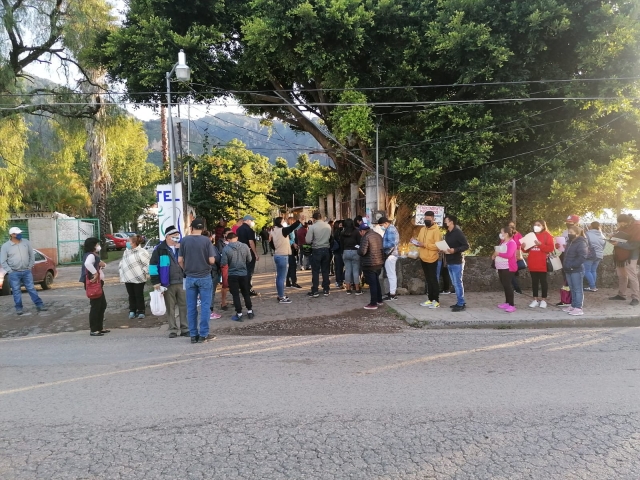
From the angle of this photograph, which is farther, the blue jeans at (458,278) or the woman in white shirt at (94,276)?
the blue jeans at (458,278)

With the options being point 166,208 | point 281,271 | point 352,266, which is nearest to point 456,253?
point 352,266

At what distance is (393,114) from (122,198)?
2758cm

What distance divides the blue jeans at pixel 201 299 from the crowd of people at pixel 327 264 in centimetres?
2

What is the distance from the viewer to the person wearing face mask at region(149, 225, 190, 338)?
25.2ft

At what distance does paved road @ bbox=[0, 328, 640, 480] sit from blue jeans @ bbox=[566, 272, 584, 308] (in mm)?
1652

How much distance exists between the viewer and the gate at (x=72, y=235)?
23812 millimetres

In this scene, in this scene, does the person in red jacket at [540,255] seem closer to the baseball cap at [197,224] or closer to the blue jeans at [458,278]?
the blue jeans at [458,278]

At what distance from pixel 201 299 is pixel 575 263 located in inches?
256

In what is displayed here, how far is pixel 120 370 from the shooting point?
5.84 metres

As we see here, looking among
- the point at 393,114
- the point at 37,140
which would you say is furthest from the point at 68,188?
the point at 393,114

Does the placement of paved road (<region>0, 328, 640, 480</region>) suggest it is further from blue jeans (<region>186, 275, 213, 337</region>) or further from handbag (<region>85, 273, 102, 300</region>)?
handbag (<region>85, 273, 102, 300</region>)

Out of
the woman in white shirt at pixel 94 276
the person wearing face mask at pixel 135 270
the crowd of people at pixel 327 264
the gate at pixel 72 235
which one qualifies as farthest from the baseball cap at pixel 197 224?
the gate at pixel 72 235

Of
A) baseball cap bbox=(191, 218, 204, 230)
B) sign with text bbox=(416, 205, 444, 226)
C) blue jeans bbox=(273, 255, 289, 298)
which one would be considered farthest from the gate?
baseball cap bbox=(191, 218, 204, 230)

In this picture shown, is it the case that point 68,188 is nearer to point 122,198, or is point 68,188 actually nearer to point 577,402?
point 122,198
